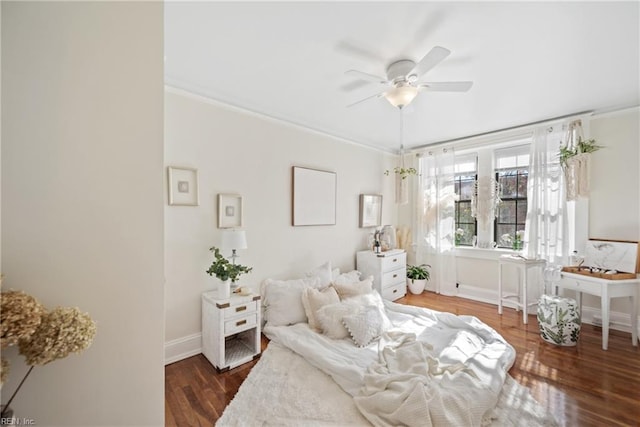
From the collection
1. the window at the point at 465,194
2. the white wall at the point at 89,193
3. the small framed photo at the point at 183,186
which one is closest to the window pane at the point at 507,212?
the window at the point at 465,194

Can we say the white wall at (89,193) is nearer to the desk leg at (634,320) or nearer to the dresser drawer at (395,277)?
the dresser drawer at (395,277)

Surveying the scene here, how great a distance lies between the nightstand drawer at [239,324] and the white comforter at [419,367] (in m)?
0.33

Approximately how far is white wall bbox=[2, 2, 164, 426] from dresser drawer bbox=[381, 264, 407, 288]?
3453mm

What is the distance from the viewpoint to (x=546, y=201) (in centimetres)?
337

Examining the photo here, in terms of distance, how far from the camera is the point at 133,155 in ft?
2.70

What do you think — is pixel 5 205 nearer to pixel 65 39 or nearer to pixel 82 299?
pixel 82 299

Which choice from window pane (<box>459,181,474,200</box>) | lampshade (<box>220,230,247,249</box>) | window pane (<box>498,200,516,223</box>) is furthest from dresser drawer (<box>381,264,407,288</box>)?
lampshade (<box>220,230,247,249</box>)

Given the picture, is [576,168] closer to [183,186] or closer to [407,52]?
[407,52]

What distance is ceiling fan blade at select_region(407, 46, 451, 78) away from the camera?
5.20 feet

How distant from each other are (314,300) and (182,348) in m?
1.34

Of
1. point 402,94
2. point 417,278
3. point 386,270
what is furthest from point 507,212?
point 402,94

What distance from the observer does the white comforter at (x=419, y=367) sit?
4.99 feet

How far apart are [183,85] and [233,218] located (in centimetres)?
136

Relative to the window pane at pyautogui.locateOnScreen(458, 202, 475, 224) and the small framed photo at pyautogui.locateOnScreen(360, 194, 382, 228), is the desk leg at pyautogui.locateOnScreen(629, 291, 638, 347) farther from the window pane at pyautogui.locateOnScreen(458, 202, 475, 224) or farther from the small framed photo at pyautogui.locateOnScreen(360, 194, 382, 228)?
the small framed photo at pyautogui.locateOnScreen(360, 194, 382, 228)
